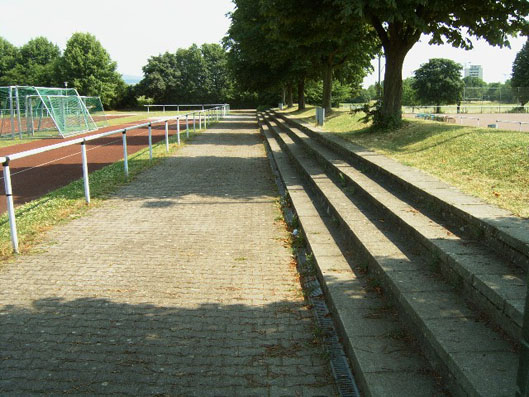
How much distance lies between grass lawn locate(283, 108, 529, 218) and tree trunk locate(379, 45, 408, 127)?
1008mm

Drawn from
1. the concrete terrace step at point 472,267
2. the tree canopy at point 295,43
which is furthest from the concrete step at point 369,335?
the tree canopy at point 295,43

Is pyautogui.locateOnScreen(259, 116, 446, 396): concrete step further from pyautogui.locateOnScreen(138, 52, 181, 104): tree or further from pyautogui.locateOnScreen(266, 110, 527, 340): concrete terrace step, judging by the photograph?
pyautogui.locateOnScreen(138, 52, 181, 104): tree

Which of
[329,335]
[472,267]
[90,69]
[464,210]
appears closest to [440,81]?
[90,69]

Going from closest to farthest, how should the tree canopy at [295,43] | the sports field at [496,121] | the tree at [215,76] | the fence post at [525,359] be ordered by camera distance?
A: the fence post at [525,359], the tree canopy at [295,43], the sports field at [496,121], the tree at [215,76]

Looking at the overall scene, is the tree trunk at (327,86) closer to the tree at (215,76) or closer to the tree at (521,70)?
the tree at (521,70)

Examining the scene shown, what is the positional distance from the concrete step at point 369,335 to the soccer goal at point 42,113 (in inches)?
839

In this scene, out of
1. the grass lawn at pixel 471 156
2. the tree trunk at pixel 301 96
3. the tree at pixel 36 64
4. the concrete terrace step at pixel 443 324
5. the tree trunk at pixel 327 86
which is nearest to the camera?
the concrete terrace step at pixel 443 324

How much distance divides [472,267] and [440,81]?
2721 inches

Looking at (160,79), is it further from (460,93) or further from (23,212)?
(23,212)

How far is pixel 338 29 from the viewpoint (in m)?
13.3

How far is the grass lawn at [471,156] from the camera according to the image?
221 inches

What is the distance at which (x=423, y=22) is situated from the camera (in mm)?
11070

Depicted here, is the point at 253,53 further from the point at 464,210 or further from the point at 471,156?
the point at 464,210

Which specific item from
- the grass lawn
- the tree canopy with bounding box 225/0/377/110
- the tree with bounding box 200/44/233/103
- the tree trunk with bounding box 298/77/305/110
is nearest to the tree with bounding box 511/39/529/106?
the tree canopy with bounding box 225/0/377/110
